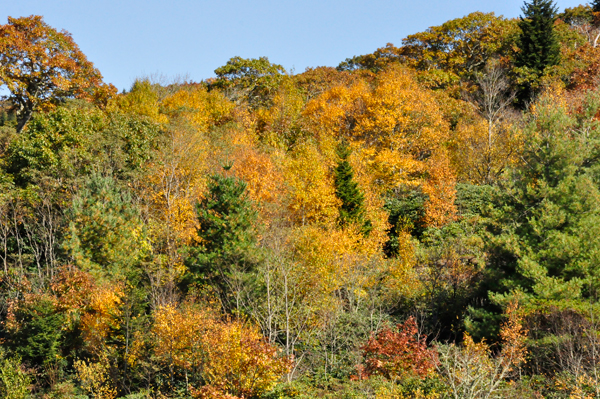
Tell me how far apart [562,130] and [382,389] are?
12433mm

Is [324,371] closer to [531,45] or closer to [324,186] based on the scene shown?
[324,186]

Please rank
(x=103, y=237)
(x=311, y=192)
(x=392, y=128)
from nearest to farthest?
(x=103, y=237), (x=311, y=192), (x=392, y=128)

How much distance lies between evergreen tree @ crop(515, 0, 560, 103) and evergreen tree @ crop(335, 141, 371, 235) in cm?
2035

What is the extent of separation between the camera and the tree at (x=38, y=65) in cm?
3123

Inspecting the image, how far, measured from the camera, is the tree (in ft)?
102

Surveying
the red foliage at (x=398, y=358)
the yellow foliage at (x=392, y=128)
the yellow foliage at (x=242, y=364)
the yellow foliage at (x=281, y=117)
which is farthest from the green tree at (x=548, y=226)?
the yellow foliage at (x=281, y=117)

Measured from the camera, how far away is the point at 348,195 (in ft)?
101

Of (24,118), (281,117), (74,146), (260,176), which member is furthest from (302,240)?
(24,118)

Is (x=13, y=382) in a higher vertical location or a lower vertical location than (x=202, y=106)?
lower

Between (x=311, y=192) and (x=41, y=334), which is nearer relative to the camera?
(x=41, y=334)

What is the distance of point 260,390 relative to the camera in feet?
52.9

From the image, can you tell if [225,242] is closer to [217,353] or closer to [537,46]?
[217,353]

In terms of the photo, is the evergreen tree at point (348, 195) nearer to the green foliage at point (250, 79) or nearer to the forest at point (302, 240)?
the forest at point (302, 240)

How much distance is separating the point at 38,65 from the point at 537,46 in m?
38.3
